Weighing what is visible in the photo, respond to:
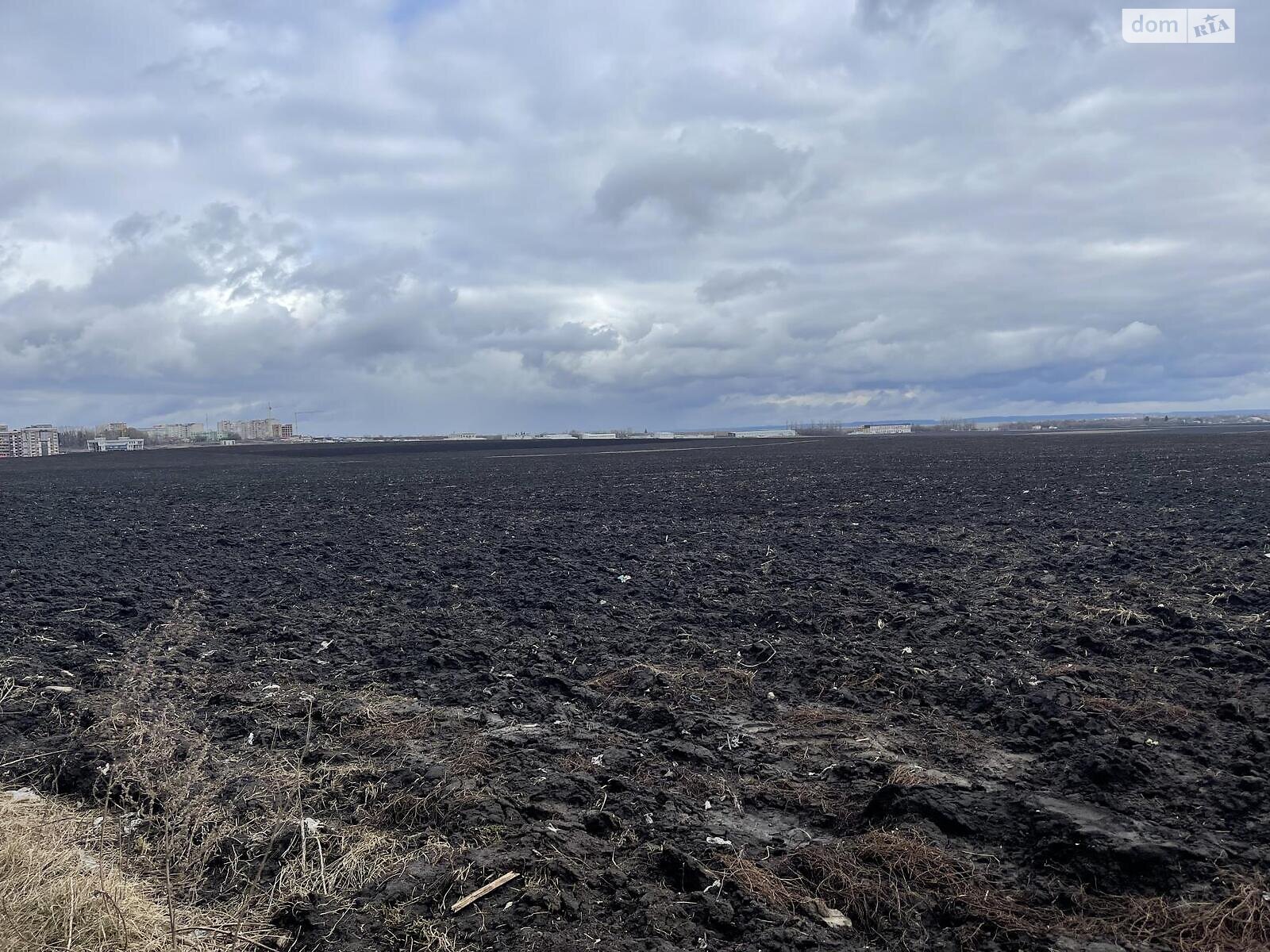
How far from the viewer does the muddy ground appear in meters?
4.12

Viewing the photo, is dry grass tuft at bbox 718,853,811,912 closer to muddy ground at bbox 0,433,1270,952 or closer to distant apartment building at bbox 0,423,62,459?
muddy ground at bbox 0,433,1270,952

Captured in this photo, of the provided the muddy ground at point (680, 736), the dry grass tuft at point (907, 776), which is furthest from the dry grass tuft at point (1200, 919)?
the dry grass tuft at point (907, 776)

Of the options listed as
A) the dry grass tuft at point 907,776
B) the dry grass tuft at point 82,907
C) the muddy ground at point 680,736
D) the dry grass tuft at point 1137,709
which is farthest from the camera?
the dry grass tuft at point 1137,709

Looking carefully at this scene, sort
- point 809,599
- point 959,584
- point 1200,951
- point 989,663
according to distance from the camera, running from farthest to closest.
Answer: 1. point 959,584
2. point 809,599
3. point 989,663
4. point 1200,951

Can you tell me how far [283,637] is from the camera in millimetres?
9625

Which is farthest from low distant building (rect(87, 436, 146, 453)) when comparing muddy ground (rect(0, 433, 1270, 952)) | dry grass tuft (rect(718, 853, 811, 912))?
dry grass tuft (rect(718, 853, 811, 912))

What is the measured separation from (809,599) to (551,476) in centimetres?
3140

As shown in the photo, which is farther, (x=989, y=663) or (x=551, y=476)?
(x=551, y=476)

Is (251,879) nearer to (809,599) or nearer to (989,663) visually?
(989,663)

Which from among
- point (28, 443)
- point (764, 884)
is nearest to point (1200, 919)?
point (764, 884)

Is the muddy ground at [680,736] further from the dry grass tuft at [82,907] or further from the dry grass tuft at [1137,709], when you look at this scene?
the dry grass tuft at [82,907]

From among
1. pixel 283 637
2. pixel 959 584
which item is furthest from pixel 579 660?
pixel 959 584

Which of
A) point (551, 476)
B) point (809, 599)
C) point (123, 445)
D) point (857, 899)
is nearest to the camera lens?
point (857, 899)

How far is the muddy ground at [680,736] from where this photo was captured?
4125mm
